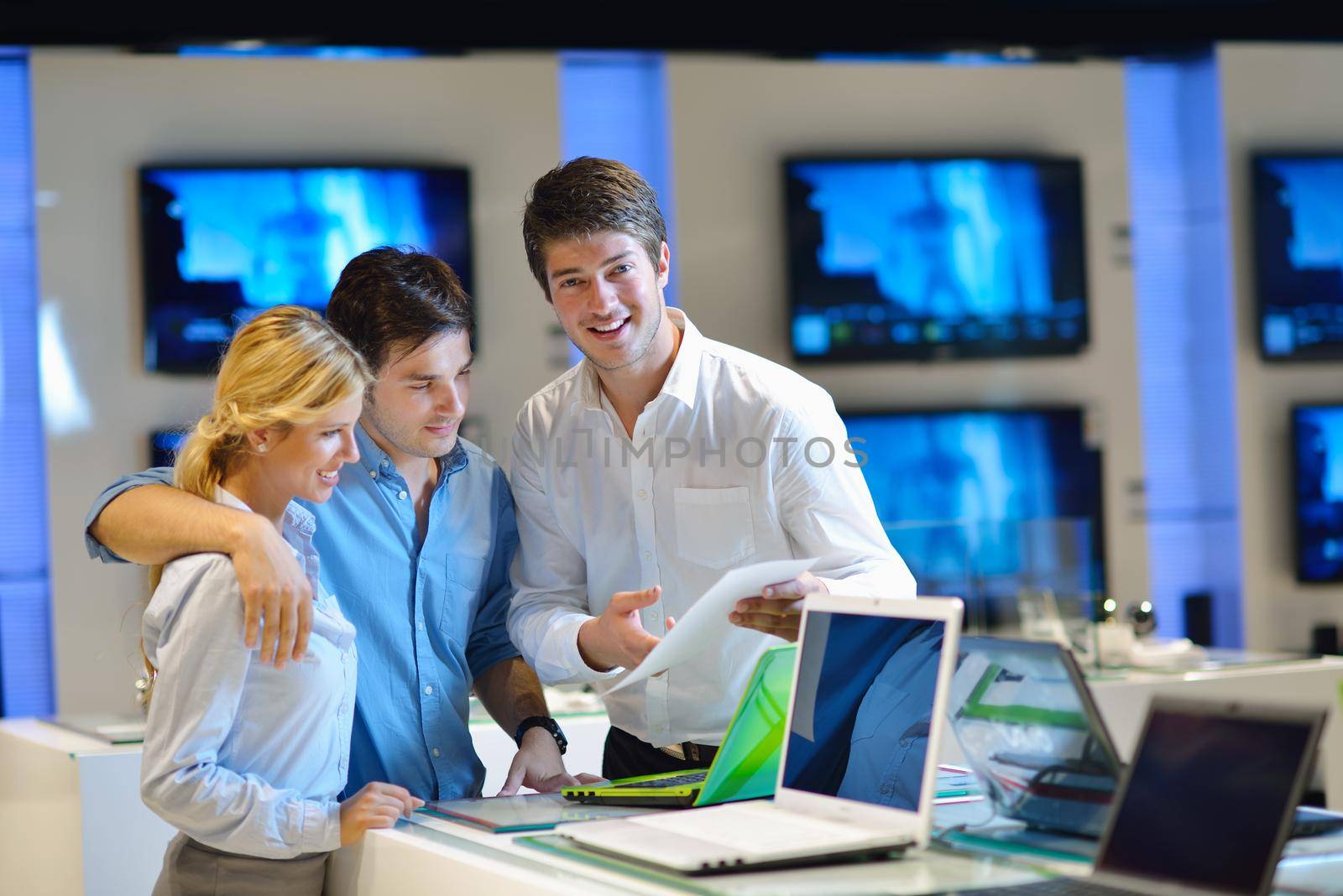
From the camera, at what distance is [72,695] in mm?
4555

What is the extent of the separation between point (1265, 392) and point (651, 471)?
3.83 metres

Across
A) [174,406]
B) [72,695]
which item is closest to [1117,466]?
[174,406]

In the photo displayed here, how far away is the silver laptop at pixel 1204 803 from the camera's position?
1.20 m

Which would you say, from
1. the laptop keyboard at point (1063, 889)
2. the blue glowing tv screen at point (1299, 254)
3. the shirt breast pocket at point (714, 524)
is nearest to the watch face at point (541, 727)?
the shirt breast pocket at point (714, 524)

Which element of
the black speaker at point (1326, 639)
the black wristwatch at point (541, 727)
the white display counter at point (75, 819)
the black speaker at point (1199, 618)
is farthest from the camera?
the black speaker at point (1199, 618)

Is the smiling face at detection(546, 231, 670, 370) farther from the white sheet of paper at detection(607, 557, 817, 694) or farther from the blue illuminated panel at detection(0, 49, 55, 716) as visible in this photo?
the blue illuminated panel at detection(0, 49, 55, 716)

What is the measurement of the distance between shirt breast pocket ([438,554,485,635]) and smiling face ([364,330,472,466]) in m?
0.18

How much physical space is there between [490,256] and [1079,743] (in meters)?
3.67

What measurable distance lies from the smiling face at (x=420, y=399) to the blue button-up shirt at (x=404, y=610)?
0.17 feet

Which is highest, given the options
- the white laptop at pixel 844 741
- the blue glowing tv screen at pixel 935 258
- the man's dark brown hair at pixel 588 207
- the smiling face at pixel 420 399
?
the blue glowing tv screen at pixel 935 258

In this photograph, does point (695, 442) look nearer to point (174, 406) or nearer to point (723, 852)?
point (723, 852)

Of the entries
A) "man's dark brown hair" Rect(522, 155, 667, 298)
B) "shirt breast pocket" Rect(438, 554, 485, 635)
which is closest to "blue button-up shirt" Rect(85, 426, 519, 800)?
"shirt breast pocket" Rect(438, 554, 485, 635)

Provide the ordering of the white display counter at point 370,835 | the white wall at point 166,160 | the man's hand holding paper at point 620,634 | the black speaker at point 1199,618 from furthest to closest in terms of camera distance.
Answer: the black speaker at point 1199,618, the white wall at point 166,160, the man's hand holding paper at point 620,634, the white display counter at point 370,835

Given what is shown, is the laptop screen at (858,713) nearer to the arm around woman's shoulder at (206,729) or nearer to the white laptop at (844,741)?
the white laptop at (844,741)
